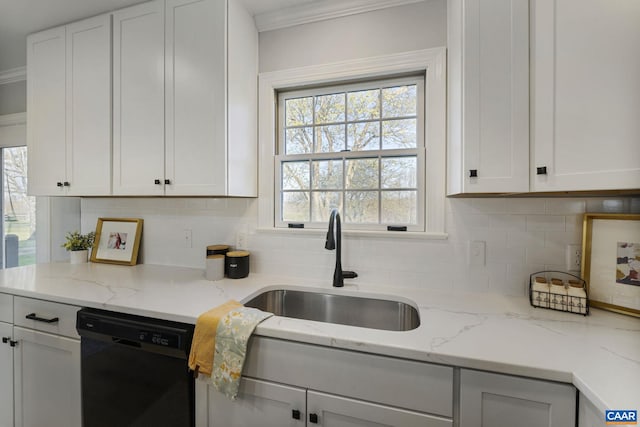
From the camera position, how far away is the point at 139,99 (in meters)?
1.69

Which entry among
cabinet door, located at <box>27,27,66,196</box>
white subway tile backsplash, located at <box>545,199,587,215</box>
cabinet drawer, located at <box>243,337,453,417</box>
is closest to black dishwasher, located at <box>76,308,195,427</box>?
cabinet drawer, located at <box>243,337,453,417</box>

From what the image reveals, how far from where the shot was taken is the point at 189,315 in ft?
3.79

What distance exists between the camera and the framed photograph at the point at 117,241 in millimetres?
2074

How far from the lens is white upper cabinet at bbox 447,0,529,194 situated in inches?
43.3

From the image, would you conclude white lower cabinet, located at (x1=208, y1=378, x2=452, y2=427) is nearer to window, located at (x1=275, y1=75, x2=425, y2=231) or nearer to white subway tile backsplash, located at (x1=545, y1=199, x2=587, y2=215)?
window, located at (x1=275, y1=75, x2=425, y2=231)

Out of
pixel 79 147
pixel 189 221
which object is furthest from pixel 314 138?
pixel 79 147

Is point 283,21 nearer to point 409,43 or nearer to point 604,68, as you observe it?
point 409,43

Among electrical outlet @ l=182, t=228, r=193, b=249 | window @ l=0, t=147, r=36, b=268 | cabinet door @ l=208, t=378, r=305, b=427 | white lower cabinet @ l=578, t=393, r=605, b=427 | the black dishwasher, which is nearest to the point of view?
white lower cabinet @ l=578, t=393, r=605, b=427

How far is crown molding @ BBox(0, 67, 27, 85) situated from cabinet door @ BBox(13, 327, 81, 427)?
227 cm

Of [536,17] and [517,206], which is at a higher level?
[536,17]

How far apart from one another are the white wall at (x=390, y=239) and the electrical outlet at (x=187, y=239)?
0.06 feet

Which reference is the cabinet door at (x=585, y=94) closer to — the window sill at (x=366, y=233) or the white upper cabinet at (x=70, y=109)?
the window sill at (x=366, y=233)

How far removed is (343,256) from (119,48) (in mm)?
1872

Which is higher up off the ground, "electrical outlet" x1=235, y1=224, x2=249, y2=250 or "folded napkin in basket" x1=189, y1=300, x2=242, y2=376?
"electrical outlet" x1=235, y1=224, x2=249, y2=250
